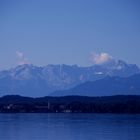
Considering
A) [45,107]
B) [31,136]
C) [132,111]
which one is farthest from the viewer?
[45,107]

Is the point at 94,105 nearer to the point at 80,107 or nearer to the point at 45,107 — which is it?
the point at 80,107

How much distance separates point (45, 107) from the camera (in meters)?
152

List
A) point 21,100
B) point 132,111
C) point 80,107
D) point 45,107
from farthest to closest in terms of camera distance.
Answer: point 21,100 → point 45,107 → point 80,107 → point 132,111

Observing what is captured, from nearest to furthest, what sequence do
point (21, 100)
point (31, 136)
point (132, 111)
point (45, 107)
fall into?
point (31, 136), point (132, 111), point (45, 107), point (21, 100)

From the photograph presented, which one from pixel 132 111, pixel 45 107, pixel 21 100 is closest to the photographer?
pixel 132 111

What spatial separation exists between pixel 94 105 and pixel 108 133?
2678 inches

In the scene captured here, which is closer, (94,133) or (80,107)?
(94,133)

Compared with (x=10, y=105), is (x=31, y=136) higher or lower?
lower

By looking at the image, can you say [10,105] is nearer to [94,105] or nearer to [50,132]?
[94,105]

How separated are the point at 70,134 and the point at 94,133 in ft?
10.7

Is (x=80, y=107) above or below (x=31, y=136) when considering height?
above

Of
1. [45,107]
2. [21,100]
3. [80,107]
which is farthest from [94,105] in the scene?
[21,100]

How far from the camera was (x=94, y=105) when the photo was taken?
138000 mm

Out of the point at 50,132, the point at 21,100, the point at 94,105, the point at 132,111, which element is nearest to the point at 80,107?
the point at 94,105
